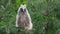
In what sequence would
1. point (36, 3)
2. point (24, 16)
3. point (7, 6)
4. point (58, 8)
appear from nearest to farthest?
point (7, 6), point (58, 8), point (36, 3), point (24, 16)

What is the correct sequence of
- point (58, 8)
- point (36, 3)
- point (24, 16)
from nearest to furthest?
point (58, 8) → point (36, 3) → point (24, 16)

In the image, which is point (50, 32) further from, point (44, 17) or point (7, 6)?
point (7, 6)

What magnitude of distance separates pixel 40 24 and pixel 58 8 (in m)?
0.22

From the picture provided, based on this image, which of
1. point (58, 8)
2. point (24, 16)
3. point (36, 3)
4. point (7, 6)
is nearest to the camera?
point (7, 6)

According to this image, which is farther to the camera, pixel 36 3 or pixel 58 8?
pixel 36 3

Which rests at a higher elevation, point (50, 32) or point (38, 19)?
point (38, 19)

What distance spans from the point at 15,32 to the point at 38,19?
0.50 metres

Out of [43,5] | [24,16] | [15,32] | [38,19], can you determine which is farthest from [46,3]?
[24,16]

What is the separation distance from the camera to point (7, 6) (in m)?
1.13

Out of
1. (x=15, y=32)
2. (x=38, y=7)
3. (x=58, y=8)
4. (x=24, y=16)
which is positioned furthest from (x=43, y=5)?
Result: (x=24, y=16)

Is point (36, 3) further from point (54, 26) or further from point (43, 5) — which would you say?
point (54, 26)

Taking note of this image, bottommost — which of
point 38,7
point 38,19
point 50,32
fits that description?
point 50,32

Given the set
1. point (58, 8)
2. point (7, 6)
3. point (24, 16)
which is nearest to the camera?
point (7, 6)

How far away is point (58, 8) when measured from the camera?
149 cm
